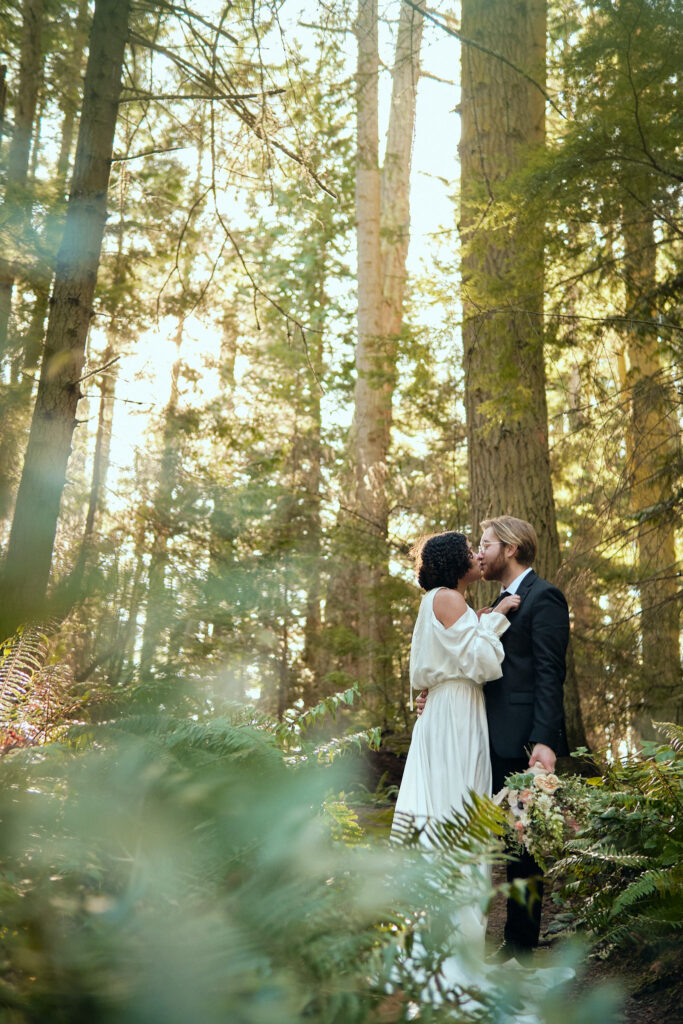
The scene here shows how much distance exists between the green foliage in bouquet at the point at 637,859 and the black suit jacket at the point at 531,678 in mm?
425

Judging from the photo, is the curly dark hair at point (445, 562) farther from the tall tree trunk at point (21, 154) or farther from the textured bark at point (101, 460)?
the tall tree trunk at point (21, 154)

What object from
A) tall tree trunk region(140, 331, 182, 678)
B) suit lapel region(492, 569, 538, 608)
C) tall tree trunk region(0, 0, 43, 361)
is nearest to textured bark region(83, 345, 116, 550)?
tall tree trunk region(140, 331, 182, 678)

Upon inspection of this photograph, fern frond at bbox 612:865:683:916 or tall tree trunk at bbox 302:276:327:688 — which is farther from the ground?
tall tree trunk at bbox 302:276:327:688

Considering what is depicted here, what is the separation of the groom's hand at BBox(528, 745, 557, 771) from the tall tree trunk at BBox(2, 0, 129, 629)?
137 inches

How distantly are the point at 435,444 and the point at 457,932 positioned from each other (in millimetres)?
12069

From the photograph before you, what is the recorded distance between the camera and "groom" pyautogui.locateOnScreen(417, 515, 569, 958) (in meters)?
4.30

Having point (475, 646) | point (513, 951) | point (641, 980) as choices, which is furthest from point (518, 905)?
point (475, 646)

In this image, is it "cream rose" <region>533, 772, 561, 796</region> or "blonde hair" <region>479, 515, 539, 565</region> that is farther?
"blonde hair" <region>479, 515, 539, 565</region>

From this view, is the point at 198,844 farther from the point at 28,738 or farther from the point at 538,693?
the point at 538,693

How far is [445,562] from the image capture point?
15.5 ft

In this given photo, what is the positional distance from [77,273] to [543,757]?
4.86 m

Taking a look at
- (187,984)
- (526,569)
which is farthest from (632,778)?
(187,984)

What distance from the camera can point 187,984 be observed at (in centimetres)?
65

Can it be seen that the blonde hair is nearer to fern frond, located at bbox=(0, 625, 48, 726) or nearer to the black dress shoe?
the black dress shoe
